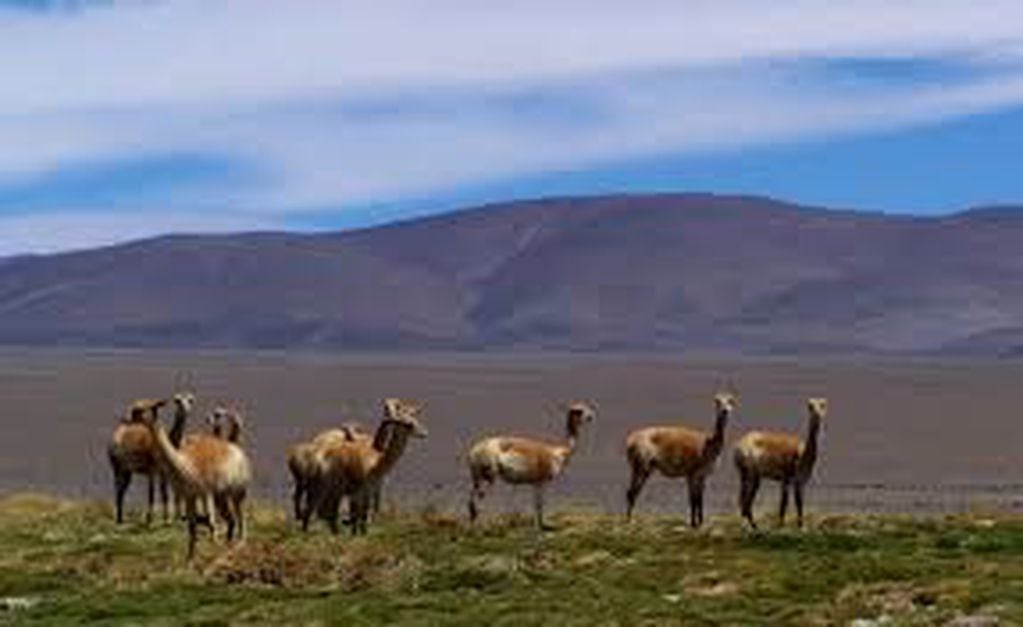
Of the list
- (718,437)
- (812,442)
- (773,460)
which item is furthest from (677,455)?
(812,442)

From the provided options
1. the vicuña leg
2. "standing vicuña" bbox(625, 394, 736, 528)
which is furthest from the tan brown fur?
"standing vicuña" bbox(625, 394, 736, 528)

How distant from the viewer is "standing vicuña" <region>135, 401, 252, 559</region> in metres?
27.8

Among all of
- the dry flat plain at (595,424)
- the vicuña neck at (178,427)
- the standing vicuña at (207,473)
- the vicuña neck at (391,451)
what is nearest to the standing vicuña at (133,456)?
the vicuña neck at (178,427)

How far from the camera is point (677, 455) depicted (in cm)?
3412

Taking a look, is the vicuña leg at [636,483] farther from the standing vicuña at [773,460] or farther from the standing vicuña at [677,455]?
the standing vicuña at [773,460]

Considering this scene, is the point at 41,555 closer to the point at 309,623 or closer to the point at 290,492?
the point at 309,623

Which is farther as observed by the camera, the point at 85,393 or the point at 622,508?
the point at 85,393

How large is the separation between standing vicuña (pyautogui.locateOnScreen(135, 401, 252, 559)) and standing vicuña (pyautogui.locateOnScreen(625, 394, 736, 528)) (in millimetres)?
7241

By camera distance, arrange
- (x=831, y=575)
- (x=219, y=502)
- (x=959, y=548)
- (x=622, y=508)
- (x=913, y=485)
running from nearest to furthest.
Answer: (x=831, y=575) < (x=959, y=548) < (x=219, y=502) < (x=622, y=508) < (x=913, y=485)

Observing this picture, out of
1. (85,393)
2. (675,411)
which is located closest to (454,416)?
(675,411)

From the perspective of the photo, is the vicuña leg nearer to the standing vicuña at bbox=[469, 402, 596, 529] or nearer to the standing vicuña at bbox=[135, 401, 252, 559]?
the standing vicuña at bbox=[469, 402, 596, 529]

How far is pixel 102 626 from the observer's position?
2214cm

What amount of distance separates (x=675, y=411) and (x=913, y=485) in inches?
1293

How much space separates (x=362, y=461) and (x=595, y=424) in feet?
179
